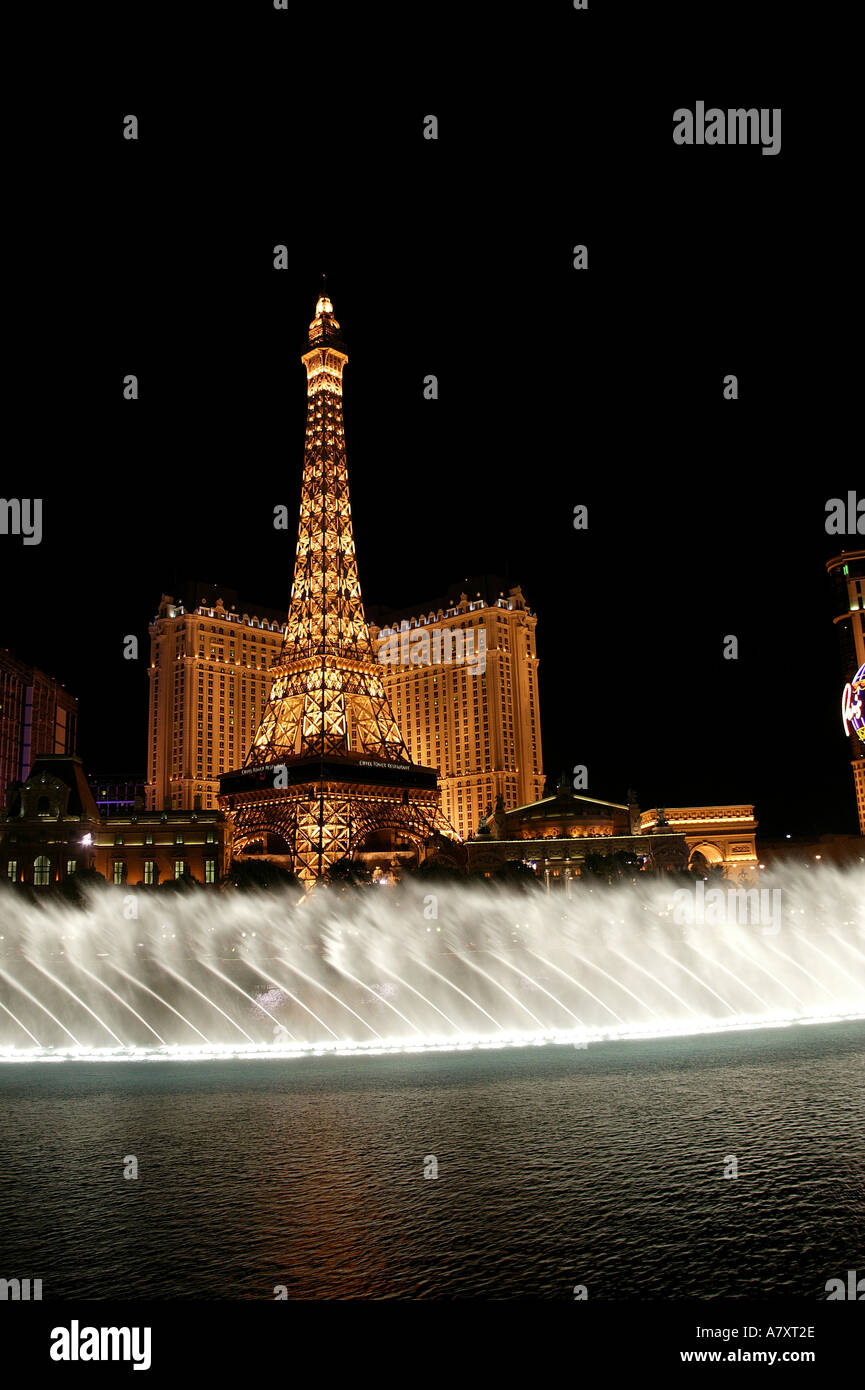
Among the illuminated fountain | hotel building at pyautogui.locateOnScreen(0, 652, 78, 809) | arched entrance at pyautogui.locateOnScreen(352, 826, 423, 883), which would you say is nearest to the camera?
the illuminated fountain

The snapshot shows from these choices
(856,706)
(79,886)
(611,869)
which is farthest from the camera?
(856,706)

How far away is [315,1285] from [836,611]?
14650cm

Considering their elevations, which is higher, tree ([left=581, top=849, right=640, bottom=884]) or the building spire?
the building spire

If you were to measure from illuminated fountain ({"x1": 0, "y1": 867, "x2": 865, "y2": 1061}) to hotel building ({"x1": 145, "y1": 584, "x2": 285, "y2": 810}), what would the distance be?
60.7 meters

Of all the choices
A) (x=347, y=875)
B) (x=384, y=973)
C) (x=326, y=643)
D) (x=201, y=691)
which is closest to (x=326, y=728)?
(x=326, y=643)

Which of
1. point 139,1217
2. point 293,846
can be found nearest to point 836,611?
point 293,846

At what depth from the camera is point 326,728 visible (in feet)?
303

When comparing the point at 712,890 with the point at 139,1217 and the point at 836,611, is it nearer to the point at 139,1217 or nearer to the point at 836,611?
the point at 836,611

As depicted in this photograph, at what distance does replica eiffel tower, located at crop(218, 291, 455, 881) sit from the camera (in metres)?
88.9

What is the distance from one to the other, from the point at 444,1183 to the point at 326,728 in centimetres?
8081

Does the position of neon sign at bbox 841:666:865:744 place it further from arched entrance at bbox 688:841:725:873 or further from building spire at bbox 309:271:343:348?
building spire at bbox 309:271:343:348

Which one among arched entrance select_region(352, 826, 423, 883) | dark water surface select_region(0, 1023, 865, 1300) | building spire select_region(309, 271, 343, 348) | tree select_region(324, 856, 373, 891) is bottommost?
dark water surface select_region(0, 1023, 865, 1300)

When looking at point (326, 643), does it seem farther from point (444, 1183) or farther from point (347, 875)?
point (444, 1183)

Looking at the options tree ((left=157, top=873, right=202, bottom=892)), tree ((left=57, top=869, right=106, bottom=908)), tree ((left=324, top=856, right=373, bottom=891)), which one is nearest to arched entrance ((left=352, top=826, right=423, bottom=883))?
tree ((left=324, top=856, right=373, bottom=891))
